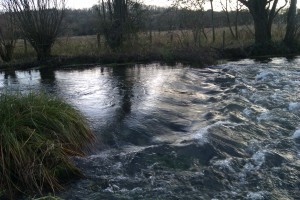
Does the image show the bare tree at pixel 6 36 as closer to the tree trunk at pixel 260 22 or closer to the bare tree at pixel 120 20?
the bare tree at pixel 120 20

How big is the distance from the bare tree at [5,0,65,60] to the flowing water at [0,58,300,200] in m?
6.90

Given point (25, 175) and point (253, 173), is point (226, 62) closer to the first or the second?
point (253, 173)

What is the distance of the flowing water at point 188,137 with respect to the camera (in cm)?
595

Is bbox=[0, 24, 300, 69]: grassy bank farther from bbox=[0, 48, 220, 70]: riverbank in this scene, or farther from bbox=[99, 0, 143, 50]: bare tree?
bbox=[99, 0, 143, 50]: bare tree

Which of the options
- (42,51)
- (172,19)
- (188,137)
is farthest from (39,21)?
(188,137)

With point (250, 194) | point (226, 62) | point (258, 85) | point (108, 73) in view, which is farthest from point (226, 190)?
point (226, 62)

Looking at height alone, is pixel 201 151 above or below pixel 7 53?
below

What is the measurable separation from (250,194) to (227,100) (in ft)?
19.8

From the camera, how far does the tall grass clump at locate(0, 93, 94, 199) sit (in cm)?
568

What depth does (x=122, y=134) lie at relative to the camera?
8.20 metres

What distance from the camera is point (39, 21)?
2177cm

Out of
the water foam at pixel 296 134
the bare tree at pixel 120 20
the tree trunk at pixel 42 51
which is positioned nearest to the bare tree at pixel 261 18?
the bare tree at pixel 120 20

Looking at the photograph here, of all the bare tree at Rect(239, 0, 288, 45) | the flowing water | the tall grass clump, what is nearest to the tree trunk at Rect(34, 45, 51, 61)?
the flowing water

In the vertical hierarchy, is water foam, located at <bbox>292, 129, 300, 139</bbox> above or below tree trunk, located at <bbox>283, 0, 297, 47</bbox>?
below
